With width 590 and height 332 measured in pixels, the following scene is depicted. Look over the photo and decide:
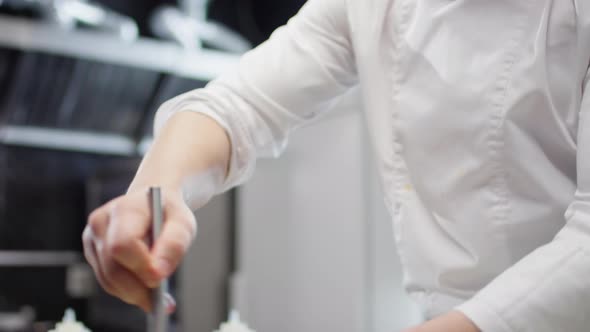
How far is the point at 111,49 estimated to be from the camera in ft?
12.6

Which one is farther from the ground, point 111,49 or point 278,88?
point 111,49

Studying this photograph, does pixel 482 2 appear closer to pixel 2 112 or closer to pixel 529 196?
pixel 529 196

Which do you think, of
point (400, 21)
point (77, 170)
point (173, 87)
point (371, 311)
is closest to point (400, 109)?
point (400, 21)

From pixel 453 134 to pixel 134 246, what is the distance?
48 centimetres

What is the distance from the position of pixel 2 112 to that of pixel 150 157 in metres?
3.73

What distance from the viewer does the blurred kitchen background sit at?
9.94 ft

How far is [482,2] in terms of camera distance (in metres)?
0.93

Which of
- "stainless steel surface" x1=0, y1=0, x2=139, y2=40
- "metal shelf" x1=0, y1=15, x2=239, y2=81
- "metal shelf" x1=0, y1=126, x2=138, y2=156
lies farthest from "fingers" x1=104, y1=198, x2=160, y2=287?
"metal shelf" x1=0, y1=126, x2=138, y2=156

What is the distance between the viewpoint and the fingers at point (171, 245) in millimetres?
611

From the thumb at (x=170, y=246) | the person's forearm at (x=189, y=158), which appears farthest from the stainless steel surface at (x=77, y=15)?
the thumb at (x=170, y=246)

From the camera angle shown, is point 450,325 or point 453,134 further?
point 453,134

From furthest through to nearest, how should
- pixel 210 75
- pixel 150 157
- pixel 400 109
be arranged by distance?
pixel 210 75, pixel 400 109, pixel 150 157

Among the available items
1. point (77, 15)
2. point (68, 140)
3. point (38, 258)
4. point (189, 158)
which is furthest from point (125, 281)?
point (38, 258)

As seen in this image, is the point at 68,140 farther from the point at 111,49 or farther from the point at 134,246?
the point at 134,246
